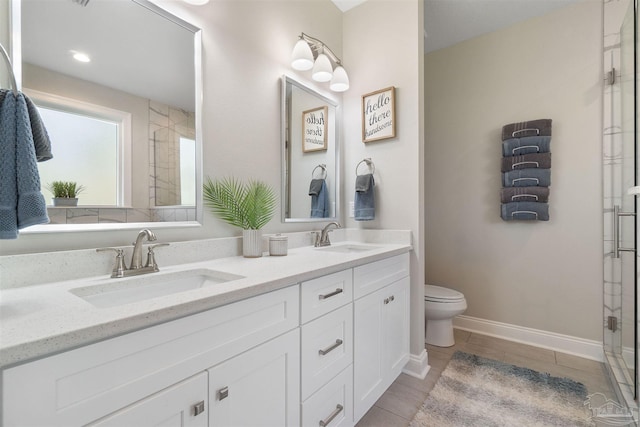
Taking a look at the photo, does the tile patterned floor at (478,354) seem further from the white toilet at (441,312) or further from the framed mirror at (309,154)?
the framed mirror at (309,154)

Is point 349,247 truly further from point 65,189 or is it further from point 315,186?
point 65,189


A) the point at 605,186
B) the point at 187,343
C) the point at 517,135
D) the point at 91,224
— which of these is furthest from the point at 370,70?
the point at 187,343

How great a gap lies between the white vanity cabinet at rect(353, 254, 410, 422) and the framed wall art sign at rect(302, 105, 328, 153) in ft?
3.10

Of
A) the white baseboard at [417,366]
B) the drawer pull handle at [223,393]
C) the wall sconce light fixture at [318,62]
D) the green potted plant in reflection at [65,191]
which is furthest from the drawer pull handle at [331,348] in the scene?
the wall sconce light fixture at [318,62]

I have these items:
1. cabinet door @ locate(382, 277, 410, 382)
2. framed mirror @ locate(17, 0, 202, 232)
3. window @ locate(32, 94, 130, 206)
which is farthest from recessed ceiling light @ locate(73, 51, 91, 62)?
cabinet door @ locate(382, 277, 410, 382)

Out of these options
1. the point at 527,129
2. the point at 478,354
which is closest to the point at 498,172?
the point at 527,129

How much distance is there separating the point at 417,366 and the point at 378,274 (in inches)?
31.8

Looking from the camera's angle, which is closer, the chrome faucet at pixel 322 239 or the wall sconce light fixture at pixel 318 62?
the wall sconce light fixture at pixel 318 62

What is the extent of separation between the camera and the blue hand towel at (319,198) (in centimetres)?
204

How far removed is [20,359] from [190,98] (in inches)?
44.7

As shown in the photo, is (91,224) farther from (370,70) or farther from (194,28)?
(370,70)

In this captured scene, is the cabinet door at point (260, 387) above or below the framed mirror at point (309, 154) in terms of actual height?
below

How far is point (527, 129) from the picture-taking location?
2.25 meters

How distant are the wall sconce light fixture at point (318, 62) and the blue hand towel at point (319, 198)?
2.25ft
